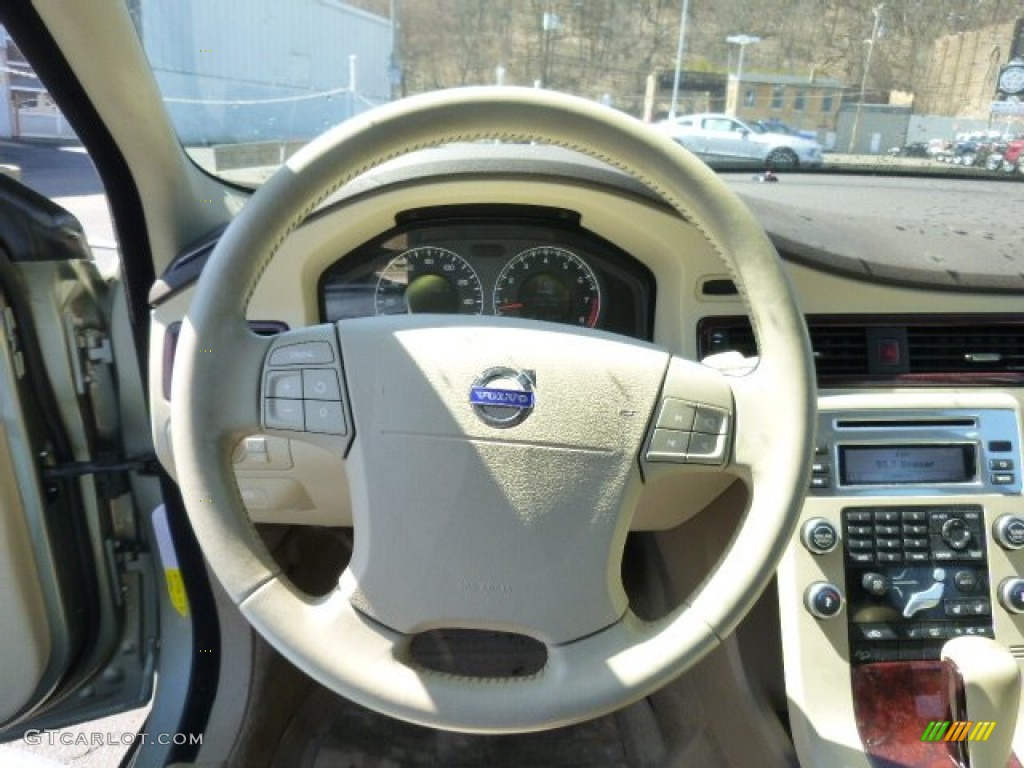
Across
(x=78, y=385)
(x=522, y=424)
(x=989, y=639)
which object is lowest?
(x=989, y=639)

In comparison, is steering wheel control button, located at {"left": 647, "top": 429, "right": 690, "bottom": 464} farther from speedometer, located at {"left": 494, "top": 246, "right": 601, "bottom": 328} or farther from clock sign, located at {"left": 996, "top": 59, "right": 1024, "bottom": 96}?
clock sign, located at {"left": 996, "top": 59, "right": 1024, "bottom": 96}

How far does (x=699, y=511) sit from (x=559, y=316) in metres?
0.53

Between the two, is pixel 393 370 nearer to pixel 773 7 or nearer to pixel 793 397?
pixel 793 397

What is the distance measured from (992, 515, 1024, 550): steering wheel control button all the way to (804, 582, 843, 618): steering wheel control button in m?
0.34

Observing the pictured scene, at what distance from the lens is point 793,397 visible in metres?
1.19

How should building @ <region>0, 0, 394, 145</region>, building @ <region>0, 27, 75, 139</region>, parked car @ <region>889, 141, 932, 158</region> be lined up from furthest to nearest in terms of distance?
parked car @ <region>889, 141, 932, 158</region>
building @ <region>0, 0, 394, 145</region>
building @ <region>0, 27, 75, 139</region>

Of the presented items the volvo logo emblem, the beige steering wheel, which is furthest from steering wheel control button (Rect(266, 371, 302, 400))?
the volvo logo emblem

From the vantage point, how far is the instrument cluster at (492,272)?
1.81 m

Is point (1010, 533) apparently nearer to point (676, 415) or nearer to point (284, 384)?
A: point (676, 415)

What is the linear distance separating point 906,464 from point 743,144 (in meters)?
0.85

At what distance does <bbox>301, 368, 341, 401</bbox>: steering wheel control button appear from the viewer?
1248 mm

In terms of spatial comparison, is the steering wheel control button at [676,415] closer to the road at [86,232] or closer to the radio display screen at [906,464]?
the radio display screen at [906,464]

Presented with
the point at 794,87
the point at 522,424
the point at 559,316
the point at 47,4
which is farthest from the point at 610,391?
the point at 794,87

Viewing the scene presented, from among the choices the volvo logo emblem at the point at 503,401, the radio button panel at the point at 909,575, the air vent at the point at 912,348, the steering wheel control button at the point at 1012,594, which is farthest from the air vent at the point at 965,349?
the volvo logo emblem at the point at 503,401
